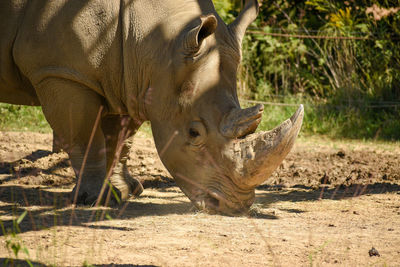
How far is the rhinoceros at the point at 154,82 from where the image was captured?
424 cm

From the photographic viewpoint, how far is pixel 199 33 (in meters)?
4.30

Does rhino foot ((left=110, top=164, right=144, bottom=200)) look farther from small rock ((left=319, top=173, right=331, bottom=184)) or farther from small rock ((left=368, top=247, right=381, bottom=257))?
small rock ((left=368, top=247, right=381, bottom=257))

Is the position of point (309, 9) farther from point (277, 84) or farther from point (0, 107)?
point (0, 107)

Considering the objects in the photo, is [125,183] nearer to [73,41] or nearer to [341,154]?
[73,41]

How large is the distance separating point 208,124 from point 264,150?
0.48 metres

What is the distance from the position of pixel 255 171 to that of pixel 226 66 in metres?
0.85

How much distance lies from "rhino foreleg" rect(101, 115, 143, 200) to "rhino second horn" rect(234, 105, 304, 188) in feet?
5.12

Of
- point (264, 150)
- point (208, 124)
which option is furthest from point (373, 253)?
point (208, 124)

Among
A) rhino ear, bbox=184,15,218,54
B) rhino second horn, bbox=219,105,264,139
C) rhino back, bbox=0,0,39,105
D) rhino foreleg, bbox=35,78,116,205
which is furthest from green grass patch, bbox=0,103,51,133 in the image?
rhino second horn, bbox=219,105,264,139

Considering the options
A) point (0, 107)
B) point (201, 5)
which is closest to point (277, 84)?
point (0, 107)

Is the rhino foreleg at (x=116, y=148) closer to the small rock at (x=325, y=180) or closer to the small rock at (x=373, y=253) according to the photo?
the small rock at (x=325, y=180)

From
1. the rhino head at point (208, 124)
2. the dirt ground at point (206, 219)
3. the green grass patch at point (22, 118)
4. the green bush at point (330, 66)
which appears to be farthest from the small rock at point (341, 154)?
the green grass patch at point (22, 118)

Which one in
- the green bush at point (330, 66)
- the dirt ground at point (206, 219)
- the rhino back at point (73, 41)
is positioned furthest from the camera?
the green bush at point (330, 66)

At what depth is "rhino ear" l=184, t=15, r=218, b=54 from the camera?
415 centimetres
